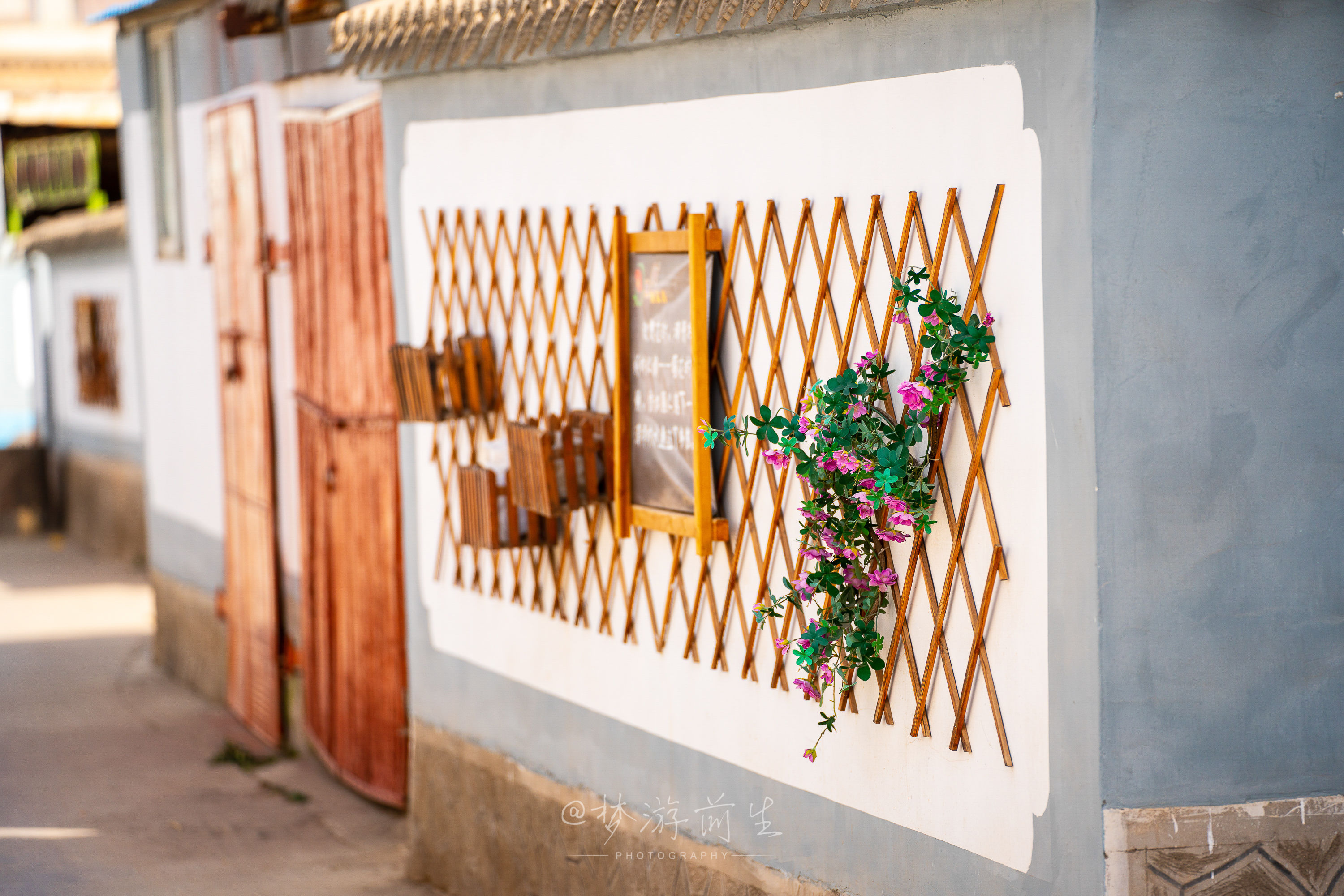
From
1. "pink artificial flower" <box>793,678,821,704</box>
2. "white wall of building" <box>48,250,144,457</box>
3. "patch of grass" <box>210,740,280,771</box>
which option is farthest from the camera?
"white wall of building" <box>48,250,144,457</box>

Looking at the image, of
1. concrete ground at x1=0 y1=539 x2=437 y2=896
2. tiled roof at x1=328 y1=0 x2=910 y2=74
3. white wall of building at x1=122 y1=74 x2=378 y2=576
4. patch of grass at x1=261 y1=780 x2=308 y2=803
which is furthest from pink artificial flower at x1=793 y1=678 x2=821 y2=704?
patch of grass at x1=261 y1=780 x2=308 y2=803

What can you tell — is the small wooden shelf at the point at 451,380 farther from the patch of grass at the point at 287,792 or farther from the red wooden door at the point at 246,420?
the red wooden door at the point at 246,420

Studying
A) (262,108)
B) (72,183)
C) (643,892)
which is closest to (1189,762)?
(643,892)

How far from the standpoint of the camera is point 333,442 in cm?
685

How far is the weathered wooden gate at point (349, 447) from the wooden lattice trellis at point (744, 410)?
0.95m

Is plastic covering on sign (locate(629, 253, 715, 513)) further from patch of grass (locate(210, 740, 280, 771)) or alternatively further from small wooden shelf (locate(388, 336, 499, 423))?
patch of grass (locate(210, 740, 280, 771))

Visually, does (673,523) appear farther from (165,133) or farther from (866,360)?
(165,133)

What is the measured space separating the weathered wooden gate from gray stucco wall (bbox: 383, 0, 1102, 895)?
1.62 meters

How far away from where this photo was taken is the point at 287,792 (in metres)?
7.15

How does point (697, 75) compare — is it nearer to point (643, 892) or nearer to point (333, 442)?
point (643, 892)

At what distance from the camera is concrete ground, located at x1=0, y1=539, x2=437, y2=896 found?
5938 mm

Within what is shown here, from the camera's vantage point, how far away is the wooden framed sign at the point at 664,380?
4.03 m

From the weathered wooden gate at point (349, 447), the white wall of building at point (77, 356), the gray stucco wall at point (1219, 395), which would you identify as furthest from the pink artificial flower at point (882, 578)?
the white wall of building at point (77, 356)

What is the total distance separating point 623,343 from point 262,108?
4.05 m
